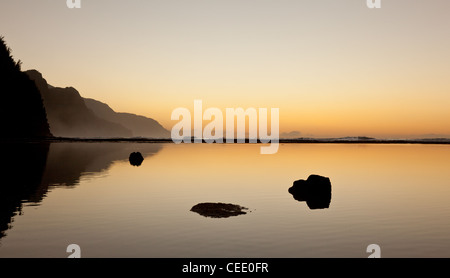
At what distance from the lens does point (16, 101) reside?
167 metres

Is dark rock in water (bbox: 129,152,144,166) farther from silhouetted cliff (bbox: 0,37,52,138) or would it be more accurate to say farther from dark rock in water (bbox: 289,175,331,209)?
silhouetted cliff (bbox: 0,37,52,138)

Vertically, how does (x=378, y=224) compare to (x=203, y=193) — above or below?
below

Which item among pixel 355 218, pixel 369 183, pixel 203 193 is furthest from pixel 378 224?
pixel 369 183

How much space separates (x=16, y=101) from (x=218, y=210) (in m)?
166

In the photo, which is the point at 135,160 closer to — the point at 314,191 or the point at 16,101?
the point at 314,191

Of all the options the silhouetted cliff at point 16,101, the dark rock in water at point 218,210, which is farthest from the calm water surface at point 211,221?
the silhouetted cliff at point 16,101

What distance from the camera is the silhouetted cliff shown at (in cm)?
16200

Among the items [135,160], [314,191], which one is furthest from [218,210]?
[135,160]

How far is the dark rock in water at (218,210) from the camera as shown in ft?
87.7

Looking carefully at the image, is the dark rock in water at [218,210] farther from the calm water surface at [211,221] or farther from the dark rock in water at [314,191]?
the dark rock in water at [314,191]

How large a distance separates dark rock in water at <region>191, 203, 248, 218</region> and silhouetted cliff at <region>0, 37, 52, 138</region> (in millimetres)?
155394
